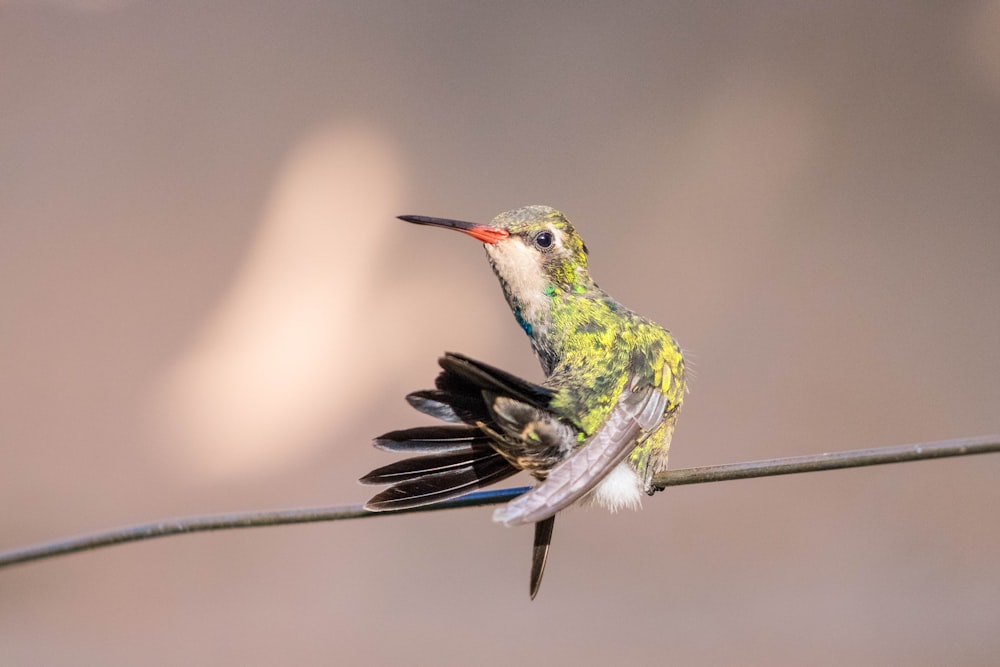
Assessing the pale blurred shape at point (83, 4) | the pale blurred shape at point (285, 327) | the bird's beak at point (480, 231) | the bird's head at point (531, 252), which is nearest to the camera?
the bird's beak at point (480, 231)

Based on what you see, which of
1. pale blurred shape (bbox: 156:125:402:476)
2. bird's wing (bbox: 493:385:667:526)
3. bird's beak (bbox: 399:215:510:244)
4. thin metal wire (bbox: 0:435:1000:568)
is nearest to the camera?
thin metal wire (bbox: 0:435:1000:568)

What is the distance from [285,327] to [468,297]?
0.98 metres

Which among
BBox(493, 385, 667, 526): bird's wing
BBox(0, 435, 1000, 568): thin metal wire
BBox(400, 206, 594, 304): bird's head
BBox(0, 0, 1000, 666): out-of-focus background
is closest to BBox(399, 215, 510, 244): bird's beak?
BBox(400, 206, 594, 304): bird's head

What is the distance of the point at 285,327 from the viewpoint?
5273 millimetres

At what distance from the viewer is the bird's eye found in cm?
178

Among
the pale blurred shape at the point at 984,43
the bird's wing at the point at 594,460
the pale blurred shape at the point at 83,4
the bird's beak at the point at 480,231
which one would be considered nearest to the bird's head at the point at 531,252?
the bird's beak at the point at 480,231

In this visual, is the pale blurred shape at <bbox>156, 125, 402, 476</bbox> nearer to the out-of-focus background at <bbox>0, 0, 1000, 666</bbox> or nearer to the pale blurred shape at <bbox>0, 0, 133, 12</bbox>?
the out-of-focus background at <bbox>0, 0, 1000, 666</bbox>

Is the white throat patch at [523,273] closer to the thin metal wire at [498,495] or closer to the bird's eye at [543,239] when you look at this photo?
the bird's eye at [543,239]

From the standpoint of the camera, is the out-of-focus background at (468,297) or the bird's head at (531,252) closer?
the bird's head at (531,252)

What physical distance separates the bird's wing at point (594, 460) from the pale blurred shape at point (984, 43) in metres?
4.03

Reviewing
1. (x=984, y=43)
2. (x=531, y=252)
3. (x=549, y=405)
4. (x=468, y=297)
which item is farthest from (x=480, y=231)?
(x=984, y=43)

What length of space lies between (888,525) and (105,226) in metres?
4.51

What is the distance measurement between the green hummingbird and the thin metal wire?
7 centimetres

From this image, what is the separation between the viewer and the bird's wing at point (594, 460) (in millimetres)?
1296
